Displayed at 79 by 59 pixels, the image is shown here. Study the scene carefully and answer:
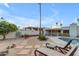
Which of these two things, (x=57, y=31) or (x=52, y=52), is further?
(x=57, y=31)

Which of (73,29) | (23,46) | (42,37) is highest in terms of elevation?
(73,29)

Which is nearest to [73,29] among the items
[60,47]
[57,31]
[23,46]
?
[57,31]

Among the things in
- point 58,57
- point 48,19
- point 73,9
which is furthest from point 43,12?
point 58,57

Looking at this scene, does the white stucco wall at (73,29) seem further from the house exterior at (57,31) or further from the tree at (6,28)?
the tree at (6,28)

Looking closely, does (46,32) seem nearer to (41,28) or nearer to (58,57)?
(41,28)

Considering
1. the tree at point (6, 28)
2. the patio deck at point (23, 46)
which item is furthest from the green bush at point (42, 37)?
the tree at point (6, 28)

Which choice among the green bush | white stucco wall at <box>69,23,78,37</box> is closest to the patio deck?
the green bush

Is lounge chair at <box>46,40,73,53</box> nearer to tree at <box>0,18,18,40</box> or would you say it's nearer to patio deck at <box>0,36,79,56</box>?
patio deck at <box>0,36,79,56</box>

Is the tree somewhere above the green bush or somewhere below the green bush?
above

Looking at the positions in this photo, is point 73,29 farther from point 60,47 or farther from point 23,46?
point 23,46

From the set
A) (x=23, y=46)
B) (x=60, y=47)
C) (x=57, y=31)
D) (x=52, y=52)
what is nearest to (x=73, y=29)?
(x=57, y=31)

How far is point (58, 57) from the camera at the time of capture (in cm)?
447

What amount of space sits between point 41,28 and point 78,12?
0.69 meters

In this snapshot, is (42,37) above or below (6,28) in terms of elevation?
below
